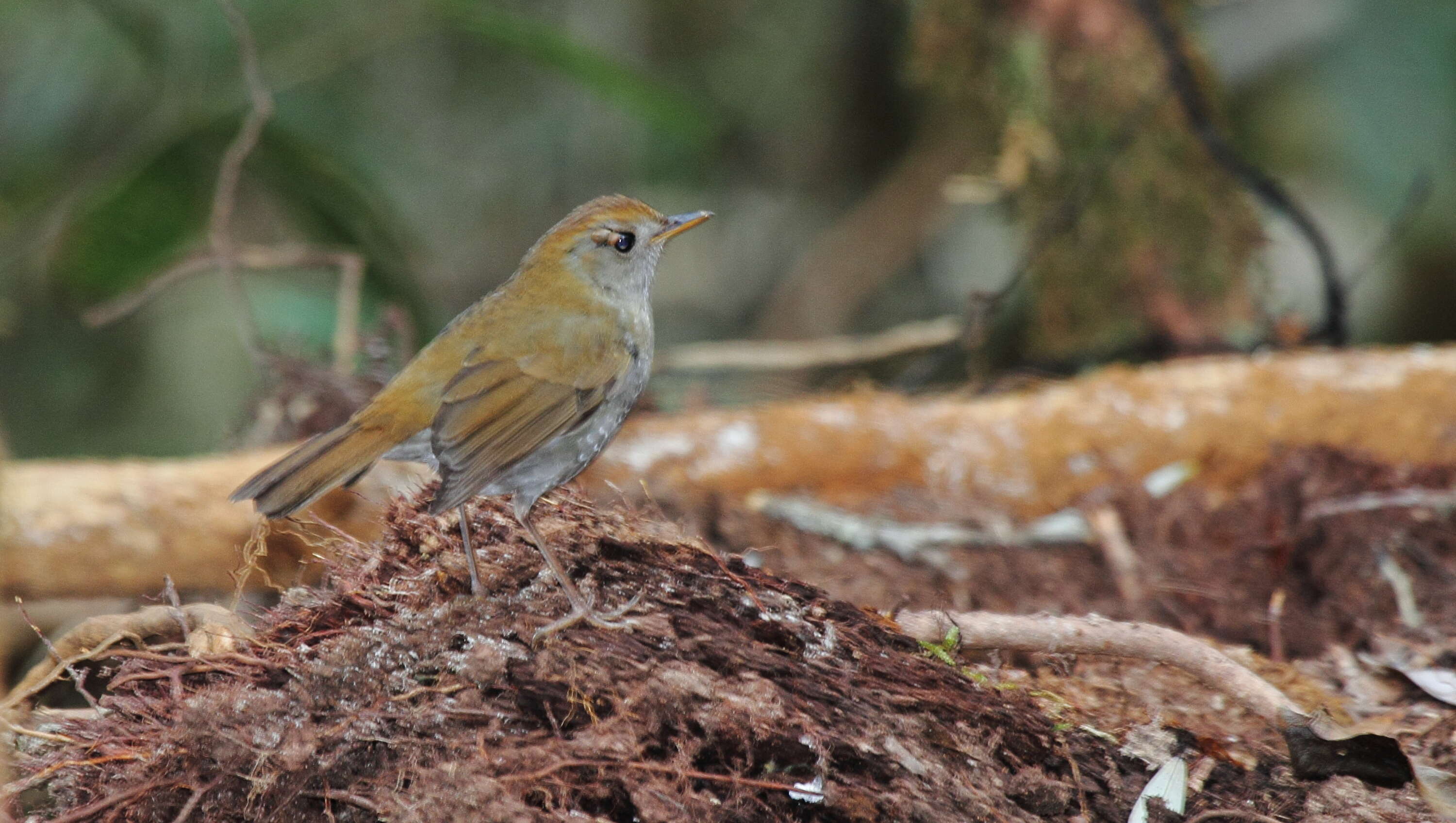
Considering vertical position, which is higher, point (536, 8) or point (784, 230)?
point (536, 8)

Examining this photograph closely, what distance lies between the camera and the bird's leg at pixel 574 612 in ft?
6.51

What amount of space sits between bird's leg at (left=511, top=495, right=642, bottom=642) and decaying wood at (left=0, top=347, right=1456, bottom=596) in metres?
1.45

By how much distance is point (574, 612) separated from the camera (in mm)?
2021

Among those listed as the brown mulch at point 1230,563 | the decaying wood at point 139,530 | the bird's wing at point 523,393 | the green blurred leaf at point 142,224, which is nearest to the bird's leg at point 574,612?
the bird's wing at point 523,393

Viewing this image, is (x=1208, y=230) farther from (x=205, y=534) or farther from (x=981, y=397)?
(x=205, y=534)

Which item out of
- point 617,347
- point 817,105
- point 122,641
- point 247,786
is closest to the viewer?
point 247,786

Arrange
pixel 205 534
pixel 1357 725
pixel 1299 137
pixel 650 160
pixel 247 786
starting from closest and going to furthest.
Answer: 1. pixel 247 786
2. pixel 1357 725
3. pixel 205 534
4. pixel 1299 137
5. pixel 650 160

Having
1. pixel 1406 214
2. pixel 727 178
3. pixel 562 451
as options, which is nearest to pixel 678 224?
pixel 562 451

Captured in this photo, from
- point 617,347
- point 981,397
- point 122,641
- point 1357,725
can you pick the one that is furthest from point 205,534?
point 1357,725

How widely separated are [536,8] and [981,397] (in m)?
5.20

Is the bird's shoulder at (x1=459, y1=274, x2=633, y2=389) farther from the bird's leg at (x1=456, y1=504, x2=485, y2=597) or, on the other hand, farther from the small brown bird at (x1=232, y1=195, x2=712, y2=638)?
the bird's leg at (x1=456, y1=504, x2=485, y2=597)

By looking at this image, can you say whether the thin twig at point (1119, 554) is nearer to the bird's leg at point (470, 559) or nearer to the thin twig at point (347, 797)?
the bird's leg at point (470, 559)

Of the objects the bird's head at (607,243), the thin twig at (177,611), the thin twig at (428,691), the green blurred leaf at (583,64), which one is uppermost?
the green blurred leaf at (583,64)

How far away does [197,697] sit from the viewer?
1.95m
